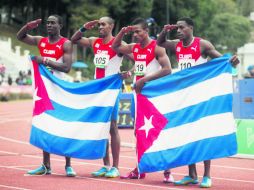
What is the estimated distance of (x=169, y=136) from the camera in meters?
11.5

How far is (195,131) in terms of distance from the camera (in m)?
11.3

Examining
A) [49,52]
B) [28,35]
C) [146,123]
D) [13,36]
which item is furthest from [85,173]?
[13,36]

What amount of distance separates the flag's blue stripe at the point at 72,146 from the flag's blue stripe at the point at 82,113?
1.05 ft

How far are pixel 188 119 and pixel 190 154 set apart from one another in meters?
0.51

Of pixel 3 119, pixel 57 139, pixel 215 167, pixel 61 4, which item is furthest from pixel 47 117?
pixel 61 4

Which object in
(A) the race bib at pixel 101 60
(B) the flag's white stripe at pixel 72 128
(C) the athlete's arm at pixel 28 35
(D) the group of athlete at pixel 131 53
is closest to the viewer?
(D) the group of athlete at pixel 131 53

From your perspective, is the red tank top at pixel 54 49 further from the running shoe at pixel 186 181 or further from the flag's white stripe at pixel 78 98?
the running shoe at pixel 186 181

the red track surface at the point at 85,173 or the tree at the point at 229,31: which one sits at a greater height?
the tree at the point at 229,31

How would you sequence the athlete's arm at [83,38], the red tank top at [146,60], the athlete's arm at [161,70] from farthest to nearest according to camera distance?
1. the athlete's arm at [83,38]
2. the red tank top at [146,60]
3. the athlete's arm at [161,70]

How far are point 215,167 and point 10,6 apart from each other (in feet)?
243

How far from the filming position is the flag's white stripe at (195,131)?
11.1 meters

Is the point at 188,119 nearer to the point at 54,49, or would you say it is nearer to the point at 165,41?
the point at 165,41

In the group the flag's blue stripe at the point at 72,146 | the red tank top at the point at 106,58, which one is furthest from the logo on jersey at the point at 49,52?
the flag's blue stripe at the point at 72,146

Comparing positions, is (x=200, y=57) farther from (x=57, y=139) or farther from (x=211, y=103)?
(x=57, y=139)
